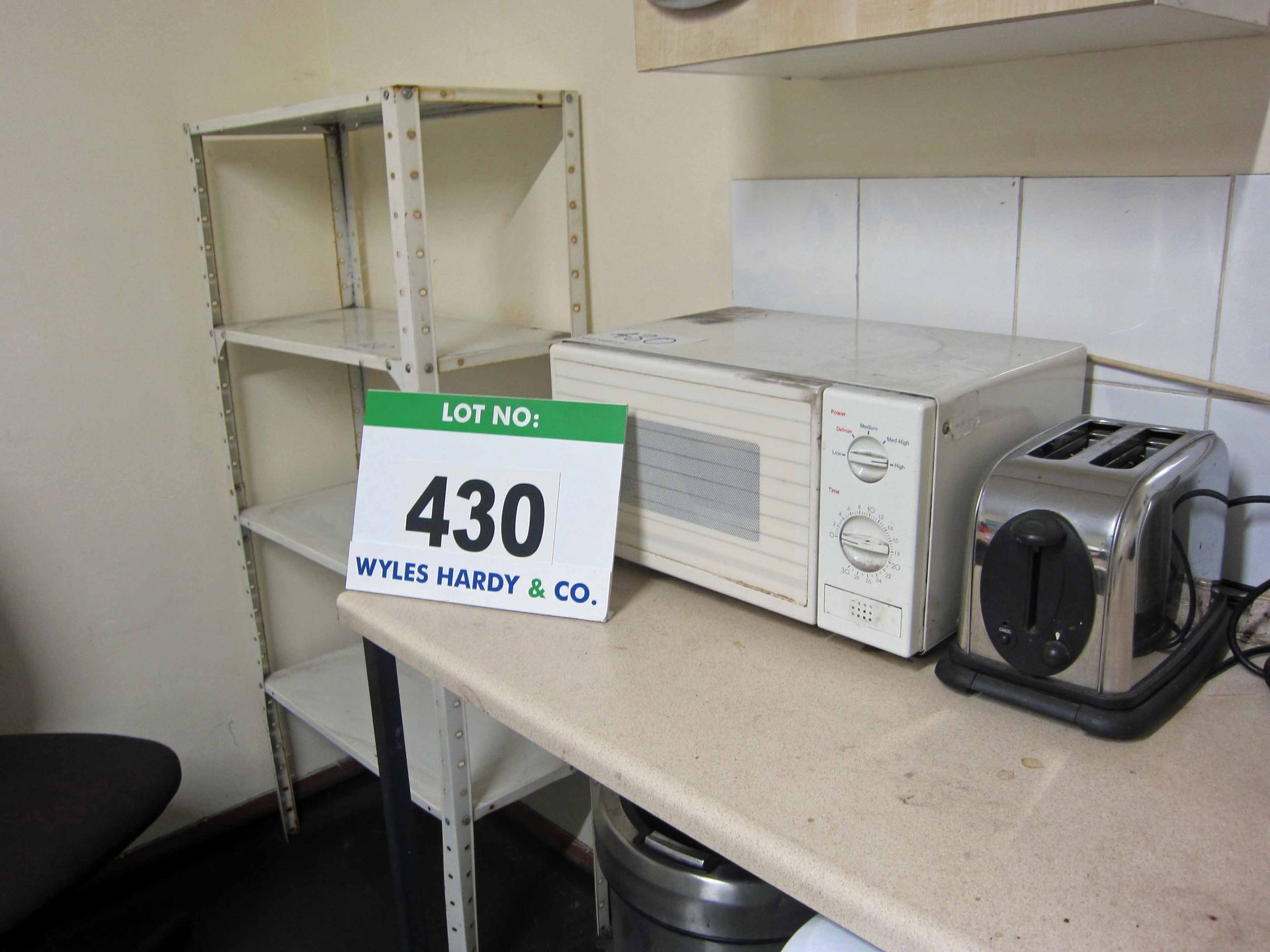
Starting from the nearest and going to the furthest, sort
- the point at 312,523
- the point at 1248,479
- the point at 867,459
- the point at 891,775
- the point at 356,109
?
the point at 891,775
the point at 867,459
the point at 1248,479
the point at 356,109
the point at 312,523

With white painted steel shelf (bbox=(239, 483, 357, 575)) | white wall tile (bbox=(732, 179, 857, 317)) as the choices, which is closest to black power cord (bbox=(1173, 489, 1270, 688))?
white wall tile (bbox=(732, 179, 857, 317))

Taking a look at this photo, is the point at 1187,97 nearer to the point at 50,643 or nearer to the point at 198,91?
the point at 198,91

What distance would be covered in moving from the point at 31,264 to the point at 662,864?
145cm

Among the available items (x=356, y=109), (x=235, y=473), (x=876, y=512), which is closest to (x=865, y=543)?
(x=876, y=512)

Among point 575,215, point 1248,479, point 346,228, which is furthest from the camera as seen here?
point 346,228

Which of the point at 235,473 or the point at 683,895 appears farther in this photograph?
the point at 235,473

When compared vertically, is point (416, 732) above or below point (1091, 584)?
below

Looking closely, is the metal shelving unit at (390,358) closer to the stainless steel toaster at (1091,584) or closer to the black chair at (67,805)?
the black chair at (67,805)

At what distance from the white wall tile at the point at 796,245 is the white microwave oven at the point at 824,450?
13 centimetres

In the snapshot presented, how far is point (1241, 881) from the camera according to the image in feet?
1.95

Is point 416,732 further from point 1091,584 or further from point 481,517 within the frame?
point 1091,584

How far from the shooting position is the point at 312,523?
1807 mm

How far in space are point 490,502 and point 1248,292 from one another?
756mm

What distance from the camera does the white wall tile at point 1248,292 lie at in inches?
34.5
